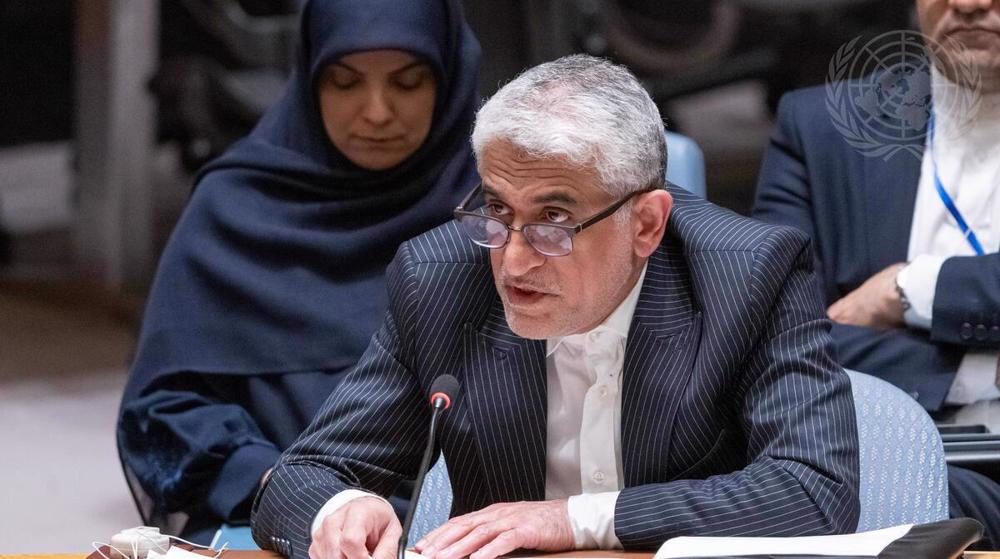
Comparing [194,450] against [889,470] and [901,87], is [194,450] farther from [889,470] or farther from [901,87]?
[901,87]

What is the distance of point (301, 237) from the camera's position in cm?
303

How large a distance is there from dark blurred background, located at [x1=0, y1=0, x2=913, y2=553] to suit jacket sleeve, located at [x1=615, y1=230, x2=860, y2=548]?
207 cm

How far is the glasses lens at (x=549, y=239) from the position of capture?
202 centimetres

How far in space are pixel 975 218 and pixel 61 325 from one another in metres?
4.27

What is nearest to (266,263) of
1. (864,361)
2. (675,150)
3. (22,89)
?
(675,150)

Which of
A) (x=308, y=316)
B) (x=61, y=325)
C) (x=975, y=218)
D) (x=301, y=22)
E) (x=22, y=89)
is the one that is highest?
(x=301, y=22)

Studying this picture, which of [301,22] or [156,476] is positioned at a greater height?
[301,22]

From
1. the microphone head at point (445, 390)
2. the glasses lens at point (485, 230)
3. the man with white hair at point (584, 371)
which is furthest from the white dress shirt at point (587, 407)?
the microphone head at point (445, 390)

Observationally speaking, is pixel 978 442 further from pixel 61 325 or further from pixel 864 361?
pixel 61 325

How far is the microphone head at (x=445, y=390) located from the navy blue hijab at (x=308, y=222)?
1.06 metres

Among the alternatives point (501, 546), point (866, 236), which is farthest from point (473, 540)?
point (866, 236)

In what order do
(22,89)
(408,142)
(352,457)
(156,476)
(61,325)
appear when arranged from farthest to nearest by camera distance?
(22,89)
(61,325)
(408,142)
(156,476)
(352,457)

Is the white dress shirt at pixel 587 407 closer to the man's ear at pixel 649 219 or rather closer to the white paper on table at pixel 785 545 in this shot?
the man's ear at pixel 649 219

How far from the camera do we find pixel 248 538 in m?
2.65
